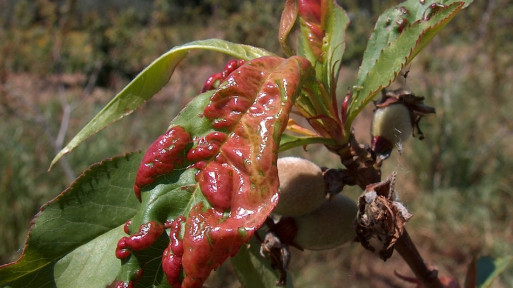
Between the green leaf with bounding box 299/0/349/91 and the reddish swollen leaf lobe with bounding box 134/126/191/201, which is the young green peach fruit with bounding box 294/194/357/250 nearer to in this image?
the green leaf with bounding box 299/0/349/91

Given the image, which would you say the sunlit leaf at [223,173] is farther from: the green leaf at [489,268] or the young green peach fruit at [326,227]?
the green leaf at [489,268]

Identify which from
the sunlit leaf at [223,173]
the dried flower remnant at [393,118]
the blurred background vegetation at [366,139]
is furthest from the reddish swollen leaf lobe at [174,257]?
the blurred background vegetation at [366,139]

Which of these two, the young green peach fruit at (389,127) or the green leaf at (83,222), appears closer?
the green leaf at (83,222)

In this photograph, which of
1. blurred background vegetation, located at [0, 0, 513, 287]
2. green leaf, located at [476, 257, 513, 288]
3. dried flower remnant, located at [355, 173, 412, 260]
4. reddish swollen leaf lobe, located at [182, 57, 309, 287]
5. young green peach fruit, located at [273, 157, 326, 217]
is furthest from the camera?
blurred background vegetation, located at [0, 0, 513, 287]

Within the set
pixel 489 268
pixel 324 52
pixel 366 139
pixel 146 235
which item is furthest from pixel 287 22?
pixel 366 139

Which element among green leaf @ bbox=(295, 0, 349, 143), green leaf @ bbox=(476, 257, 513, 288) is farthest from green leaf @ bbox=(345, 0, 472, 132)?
green leaf @ bbox=(476, 257, 513, 288)

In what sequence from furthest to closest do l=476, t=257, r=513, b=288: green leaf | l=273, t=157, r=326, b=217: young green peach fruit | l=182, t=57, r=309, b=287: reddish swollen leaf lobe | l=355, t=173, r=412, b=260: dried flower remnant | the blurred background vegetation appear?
the blurred background vegetation, l=476, t=257, r=513, b=288: green leaf, l=273, t=157, r=326, b=217: young green peach fruit, l=355, t=173, r=412, b=260: dried flower remnant, l=182, t=57, r=309, b=287: reddish swollen leaf lobe

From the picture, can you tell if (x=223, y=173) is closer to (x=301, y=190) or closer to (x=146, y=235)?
(x=146, y=235)
